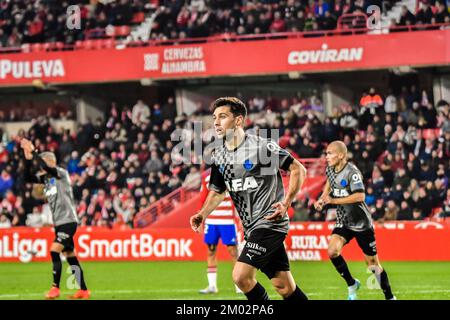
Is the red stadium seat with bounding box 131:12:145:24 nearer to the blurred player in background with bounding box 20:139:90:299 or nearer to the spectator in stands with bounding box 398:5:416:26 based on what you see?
the spectator in stands with bounding box 398:5:416:26

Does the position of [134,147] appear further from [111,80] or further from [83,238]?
[83,238]

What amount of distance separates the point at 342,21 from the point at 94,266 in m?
12.6

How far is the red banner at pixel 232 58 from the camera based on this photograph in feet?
101

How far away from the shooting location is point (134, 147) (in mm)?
32156

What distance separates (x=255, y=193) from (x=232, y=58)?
23.8 metres

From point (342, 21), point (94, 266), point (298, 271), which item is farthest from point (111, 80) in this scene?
point (298, 271)

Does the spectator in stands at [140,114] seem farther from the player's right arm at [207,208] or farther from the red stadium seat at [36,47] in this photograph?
the player's right arm at [207,208]

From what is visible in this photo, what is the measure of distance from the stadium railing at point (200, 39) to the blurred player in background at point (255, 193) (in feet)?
68.6

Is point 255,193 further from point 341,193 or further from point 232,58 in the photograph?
point 232,58

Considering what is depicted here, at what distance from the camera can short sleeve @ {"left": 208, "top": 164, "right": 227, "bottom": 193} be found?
10.1m

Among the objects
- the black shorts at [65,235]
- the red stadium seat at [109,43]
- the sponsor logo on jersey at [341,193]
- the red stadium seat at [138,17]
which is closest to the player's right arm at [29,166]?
the black shorts at [65,235]

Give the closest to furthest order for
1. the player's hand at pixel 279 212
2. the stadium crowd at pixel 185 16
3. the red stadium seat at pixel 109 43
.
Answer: the player's hand at pixel 279 212
the stadium crowd at pixel 185 16
the red stadium seat at pixel 109 43
